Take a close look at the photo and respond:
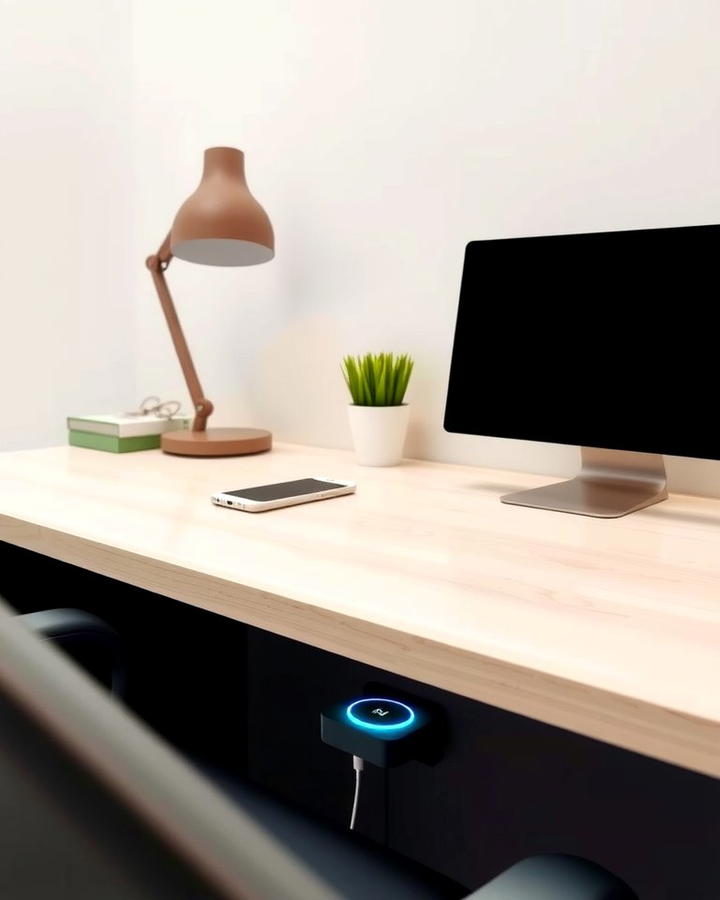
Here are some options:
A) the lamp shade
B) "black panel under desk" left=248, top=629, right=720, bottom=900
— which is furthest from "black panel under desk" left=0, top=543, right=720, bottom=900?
the lamp shade

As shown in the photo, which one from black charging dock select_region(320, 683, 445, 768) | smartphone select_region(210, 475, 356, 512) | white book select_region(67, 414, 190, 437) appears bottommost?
black charging dock select_region(320, 683, 445, 768)

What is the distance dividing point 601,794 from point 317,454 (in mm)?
757

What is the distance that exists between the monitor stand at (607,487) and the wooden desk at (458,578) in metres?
0.03

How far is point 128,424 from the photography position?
1.56m

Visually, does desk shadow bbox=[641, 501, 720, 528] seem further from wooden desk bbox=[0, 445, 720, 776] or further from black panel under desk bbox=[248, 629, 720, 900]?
black panel under desk bbox=[248, 629, 720, 900]

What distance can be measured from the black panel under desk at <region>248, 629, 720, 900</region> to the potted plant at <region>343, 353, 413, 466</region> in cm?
40

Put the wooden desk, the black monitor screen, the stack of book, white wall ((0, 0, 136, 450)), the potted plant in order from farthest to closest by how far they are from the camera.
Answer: white wall ((0, 0, 136, 450)) → the stack of book → the potted plant → the black monitor screen → the wooden desk

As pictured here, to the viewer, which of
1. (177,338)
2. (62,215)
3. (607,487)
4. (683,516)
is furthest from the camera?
(62,215)

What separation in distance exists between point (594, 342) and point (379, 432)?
1.41 ft

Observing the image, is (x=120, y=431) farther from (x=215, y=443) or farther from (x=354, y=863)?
(x=354, y=863)

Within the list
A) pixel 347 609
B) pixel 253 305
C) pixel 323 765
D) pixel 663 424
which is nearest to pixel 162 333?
pixel 253 305

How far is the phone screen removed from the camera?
1.10 m

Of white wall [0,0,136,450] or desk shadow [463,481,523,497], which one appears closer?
desk shadow [463,481,523,497]

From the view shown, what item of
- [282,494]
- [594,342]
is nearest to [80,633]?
[282,494]
